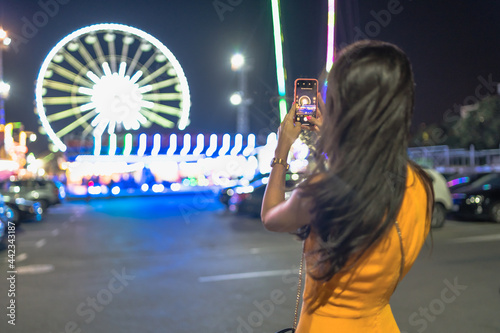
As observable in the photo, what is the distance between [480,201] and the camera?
12.5 metres

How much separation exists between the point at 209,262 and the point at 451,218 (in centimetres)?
890

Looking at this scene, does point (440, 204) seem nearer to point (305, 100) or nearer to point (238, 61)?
point (238, 61)

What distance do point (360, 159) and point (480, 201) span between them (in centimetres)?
1265

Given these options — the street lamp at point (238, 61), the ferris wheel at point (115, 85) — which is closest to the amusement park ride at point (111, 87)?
the ferris wheel at point (115, 85)

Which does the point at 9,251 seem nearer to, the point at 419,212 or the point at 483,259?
the point at 483,259

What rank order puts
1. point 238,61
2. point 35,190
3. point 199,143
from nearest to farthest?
point 238,61 < point 35,190 < point 199,143

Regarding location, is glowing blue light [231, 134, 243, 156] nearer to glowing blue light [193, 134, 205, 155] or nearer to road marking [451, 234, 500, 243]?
glowing blue light [193, 134, 205, 155]

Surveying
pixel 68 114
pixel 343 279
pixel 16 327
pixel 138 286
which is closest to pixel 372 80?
pixel 343 279

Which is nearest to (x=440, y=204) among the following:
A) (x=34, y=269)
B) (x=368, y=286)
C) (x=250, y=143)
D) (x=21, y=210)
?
(x=34, y=269)

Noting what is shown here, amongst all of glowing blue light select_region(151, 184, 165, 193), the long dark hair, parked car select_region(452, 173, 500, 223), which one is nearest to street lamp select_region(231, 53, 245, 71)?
the long dark hair

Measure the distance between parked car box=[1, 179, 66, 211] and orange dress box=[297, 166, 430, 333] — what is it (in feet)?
59.1

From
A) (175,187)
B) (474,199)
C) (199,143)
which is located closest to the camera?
(474,199)

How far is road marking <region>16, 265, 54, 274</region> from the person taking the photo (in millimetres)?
7047

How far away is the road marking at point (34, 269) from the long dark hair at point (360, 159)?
6.78 metres
